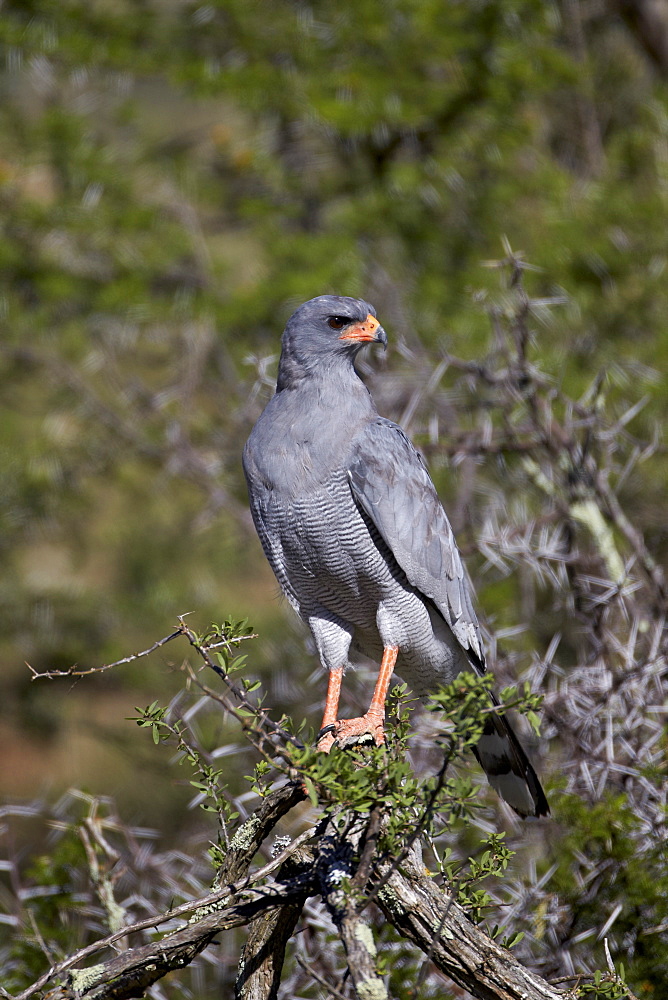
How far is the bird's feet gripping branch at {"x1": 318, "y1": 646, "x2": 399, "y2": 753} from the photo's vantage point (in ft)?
8.13

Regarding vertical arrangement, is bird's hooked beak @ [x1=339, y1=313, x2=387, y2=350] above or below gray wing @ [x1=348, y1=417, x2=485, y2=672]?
above

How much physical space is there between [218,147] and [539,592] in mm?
4205

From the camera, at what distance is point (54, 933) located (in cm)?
307

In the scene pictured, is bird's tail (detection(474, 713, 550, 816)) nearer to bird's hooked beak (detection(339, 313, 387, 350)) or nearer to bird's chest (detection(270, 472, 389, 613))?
bird's chest (detection(270, 472, 389, 613))

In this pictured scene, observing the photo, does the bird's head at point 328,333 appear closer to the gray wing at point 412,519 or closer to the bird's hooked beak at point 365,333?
the bird's hooked beak at point 365,333

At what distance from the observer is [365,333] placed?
2906 millimetres

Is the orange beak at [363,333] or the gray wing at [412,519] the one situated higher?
the orange beak at [363,333]

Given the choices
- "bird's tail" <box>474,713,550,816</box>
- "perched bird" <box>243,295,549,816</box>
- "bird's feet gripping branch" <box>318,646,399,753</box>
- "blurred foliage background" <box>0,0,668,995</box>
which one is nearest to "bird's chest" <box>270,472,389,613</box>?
"perched bird" <box>243,295,549,816</box>

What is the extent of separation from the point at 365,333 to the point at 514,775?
139cm

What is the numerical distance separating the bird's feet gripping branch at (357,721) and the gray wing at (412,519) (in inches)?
9.2

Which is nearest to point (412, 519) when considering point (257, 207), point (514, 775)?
point (514, 775)

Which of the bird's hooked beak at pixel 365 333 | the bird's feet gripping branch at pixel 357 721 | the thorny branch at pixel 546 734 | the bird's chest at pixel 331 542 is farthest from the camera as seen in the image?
the bird's hooked beak at pixel 365 333

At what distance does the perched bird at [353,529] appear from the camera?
8.95 ft

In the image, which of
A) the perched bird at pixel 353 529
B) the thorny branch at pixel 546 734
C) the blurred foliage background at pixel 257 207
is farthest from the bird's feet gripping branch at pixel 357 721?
the blurred foliage background at pixel 257 207
